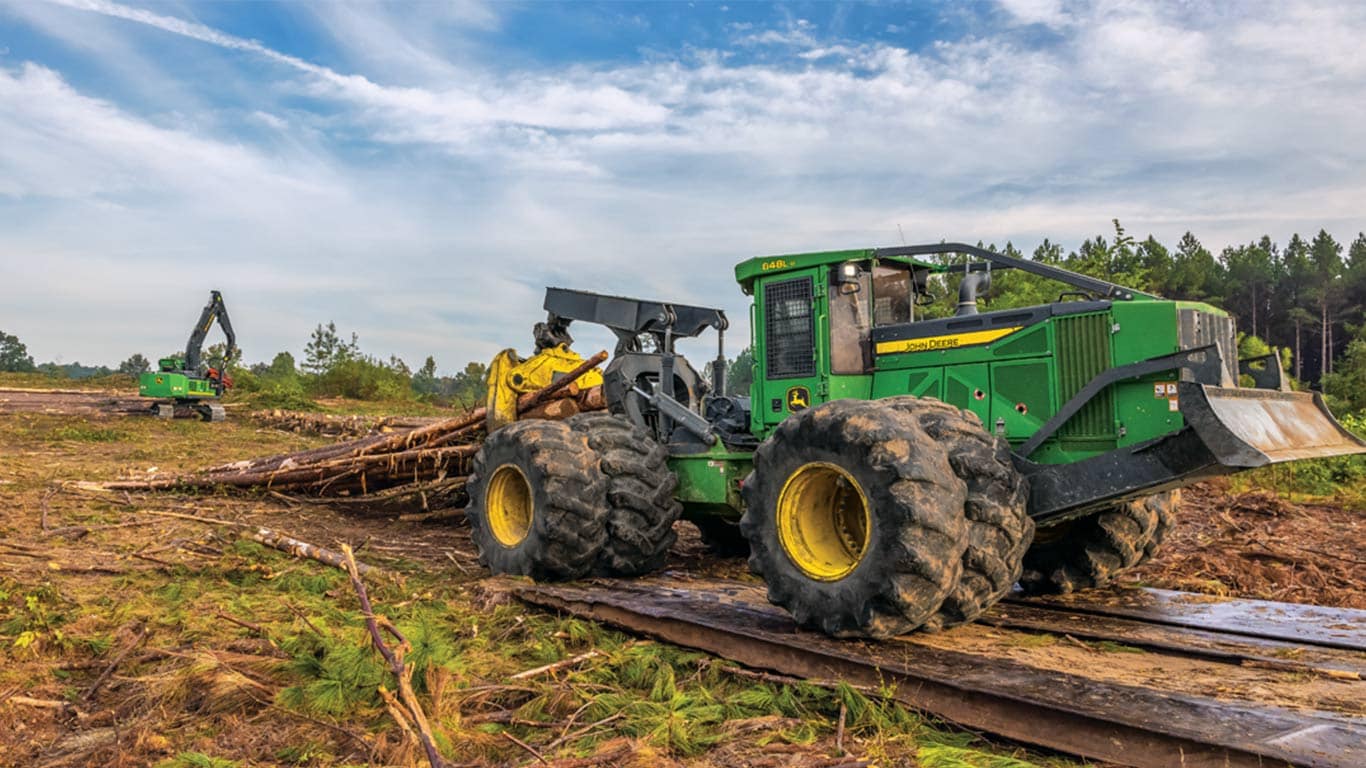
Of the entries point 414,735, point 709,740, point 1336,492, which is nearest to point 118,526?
point 414,735

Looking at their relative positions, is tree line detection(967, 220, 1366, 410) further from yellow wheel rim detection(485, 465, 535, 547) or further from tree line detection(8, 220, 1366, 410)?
yellow wheel rim detection(485, 465, 535, 547)

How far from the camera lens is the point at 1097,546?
24.3 ft

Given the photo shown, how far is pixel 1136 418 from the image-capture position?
6199mm

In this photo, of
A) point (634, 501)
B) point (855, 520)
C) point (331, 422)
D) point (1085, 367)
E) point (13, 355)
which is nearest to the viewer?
point (1085, 367)

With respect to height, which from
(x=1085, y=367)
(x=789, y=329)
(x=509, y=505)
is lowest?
(x=509, y=505)

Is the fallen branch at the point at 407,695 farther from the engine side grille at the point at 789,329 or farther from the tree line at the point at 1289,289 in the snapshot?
the tree line at the point at 1289,289

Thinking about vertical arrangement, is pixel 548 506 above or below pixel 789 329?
below

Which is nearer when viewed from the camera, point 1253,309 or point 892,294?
point 892,294

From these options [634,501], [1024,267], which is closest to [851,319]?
[1024,267]

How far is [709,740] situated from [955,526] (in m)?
1.95

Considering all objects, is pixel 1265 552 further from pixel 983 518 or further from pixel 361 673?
pixel 361 673

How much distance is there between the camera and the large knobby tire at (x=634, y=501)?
8203mm

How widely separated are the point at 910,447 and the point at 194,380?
30.2m

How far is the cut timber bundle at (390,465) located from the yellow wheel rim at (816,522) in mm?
4861
